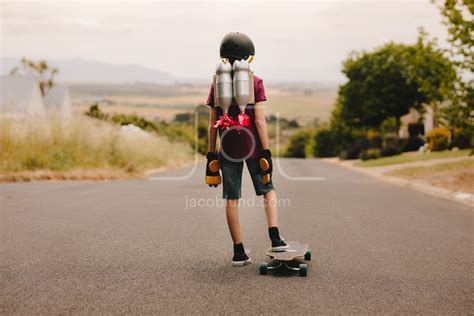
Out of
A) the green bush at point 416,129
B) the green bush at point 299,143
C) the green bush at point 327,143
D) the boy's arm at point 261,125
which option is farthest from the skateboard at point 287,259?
the green bush at point 299,143

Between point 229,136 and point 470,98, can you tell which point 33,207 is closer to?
point 229,136

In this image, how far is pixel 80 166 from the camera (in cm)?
1878

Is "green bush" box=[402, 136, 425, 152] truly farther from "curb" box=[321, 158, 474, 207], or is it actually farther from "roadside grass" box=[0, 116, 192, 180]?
"roadside grass" box=[0, 116, 192, 180]

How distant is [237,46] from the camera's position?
5.79m

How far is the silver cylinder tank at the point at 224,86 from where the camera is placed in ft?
18.6

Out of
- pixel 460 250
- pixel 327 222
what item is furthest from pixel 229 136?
pixel 327 222

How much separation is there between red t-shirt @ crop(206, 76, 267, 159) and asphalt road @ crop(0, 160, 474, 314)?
3.25 feet

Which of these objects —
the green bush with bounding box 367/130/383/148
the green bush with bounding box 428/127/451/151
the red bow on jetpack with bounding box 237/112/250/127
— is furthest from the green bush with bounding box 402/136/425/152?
the red bow on jetpack with bounding box 237/112/250/127

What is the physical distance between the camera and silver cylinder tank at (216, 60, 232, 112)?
5656 mm

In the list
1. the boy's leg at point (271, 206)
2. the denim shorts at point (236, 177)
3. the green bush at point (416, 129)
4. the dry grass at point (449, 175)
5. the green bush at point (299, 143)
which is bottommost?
the green bush at point (299, 143)

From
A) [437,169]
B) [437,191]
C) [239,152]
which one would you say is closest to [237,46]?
[239,152]

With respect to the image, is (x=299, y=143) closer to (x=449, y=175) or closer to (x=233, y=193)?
(x=449, y=175)

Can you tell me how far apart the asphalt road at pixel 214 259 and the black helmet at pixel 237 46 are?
181 cm

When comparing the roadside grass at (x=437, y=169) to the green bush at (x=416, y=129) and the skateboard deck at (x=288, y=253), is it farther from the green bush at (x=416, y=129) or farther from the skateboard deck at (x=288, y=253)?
the green bush at (x=416, y=129)
